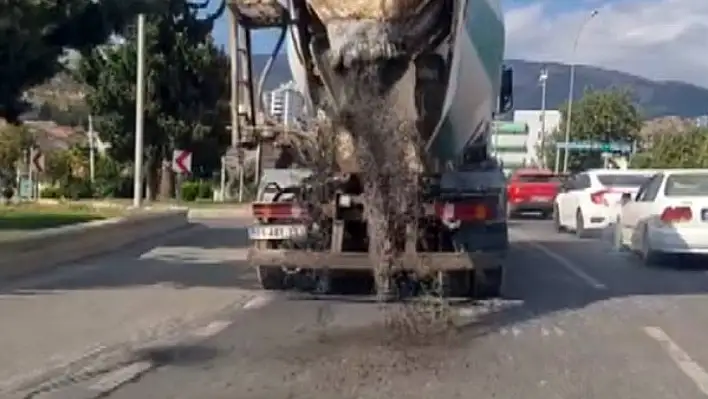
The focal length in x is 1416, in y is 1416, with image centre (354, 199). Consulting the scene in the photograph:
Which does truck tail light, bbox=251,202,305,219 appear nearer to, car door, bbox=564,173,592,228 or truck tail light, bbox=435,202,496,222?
truck tail light, bbox=435,202,496,222

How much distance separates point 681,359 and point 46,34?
13.3m

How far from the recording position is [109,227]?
26.1 metres

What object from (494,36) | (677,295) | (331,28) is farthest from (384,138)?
(677,295)

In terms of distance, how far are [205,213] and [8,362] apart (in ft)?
118

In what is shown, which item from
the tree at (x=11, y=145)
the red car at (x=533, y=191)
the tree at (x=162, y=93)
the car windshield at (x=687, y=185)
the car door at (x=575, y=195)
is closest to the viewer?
A: the car windshield at (x=687, y=185)

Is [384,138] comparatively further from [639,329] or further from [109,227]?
[109,227]

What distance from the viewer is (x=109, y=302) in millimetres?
16578

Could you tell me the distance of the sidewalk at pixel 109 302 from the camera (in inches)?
483

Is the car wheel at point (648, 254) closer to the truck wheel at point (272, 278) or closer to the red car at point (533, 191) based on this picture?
the truck wheel at point (272, 278)

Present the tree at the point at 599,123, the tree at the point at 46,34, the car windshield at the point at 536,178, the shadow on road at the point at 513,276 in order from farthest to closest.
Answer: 1. the tree at the point at 599,123
2. the car windshield at the point at 536,178
3. the tree at the point at 46,34
4. the shadow on road at the point at 513,276

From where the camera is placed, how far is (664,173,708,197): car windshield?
22.8m

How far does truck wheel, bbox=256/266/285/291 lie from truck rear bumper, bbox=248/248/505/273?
1541mm

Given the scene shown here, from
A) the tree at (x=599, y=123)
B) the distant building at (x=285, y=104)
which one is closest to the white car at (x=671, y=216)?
the distant building at (x=285, y=104)

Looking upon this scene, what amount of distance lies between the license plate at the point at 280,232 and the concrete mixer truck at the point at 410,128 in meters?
0.01
